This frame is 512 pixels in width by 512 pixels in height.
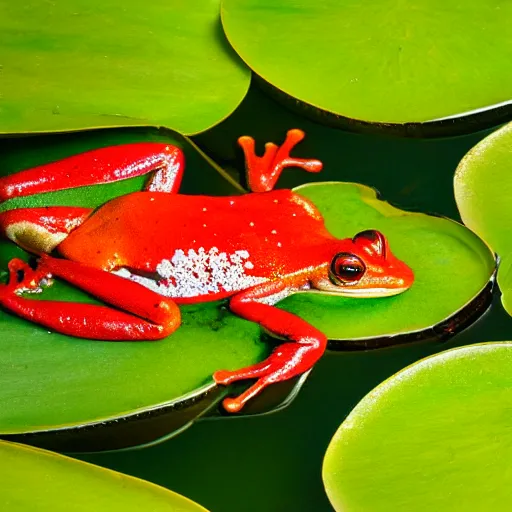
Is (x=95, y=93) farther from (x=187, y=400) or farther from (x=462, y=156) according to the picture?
(x=462, y=156)

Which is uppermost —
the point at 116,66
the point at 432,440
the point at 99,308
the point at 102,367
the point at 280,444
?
the point at 116,66

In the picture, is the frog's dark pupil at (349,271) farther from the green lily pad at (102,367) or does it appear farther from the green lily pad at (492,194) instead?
the green lily pad at (492,194)

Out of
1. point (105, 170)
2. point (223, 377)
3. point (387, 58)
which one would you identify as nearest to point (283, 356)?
point (223, 377)

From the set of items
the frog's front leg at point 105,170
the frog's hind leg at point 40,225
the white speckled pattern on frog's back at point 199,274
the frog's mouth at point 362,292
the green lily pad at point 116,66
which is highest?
the green lily pad at point 116,66

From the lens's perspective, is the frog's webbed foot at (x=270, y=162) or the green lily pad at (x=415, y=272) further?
the frog's webbed foot at (x=270, y=162)

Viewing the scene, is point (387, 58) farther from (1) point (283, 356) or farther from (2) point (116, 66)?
(1) point (283, 356)

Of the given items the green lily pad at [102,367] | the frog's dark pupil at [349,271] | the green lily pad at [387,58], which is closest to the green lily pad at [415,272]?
the frog's dark pupil at [349,271]
